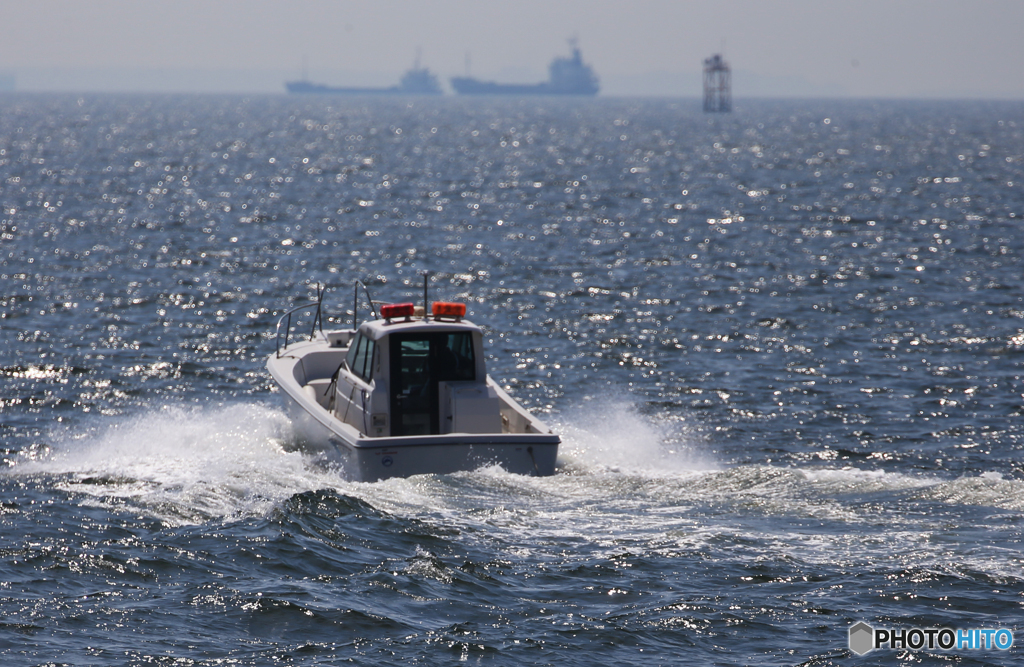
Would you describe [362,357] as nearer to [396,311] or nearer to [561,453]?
[396,311]

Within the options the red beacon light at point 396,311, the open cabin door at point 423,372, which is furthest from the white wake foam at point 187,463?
the red beacon light at point 396,311

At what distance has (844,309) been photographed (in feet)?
93.7

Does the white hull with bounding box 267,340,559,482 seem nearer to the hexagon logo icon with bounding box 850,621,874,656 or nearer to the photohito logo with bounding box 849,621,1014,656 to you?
the hexagon logo icon with bounding box 850,621,874,656

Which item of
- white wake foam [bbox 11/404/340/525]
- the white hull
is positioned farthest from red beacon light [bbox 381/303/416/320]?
white wake foam [bbox 11/404/340/525]

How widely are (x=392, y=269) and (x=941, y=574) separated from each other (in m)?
25.1

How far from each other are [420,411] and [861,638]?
7423 mm

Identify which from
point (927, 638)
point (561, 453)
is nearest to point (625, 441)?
point (561, 453)

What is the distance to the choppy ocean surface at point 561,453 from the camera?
1112 centimetres

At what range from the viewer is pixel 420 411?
53.4ft

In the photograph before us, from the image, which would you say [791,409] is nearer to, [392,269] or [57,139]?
[392,269]

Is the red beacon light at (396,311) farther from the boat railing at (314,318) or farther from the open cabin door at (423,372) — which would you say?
the open cabin door at (423,372)

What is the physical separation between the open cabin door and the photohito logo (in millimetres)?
7208

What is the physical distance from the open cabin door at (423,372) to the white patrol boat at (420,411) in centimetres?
1

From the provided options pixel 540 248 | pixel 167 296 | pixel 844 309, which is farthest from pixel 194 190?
pixel 844 309
